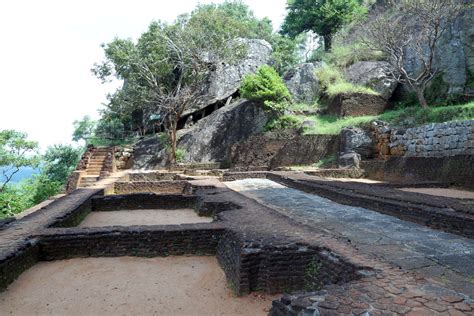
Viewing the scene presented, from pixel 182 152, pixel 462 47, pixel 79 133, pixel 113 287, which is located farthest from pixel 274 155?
pixel 79 133

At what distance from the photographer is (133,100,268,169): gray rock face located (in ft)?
80.8

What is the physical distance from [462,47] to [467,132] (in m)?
8.39

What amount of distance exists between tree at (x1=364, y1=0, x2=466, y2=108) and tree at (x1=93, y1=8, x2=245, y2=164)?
9.29 meters

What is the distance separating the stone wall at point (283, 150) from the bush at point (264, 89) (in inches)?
145

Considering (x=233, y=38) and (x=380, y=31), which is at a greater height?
(x=233, y=38)

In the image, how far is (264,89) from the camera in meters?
23.2

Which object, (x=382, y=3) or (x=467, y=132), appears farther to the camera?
(x=382, y=3)

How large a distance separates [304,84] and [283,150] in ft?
25.1

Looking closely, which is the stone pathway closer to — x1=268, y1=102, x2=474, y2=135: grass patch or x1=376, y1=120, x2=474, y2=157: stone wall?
x1=376, y1=120, x2=474, y2=157: stone wall

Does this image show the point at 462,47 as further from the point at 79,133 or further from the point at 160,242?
the point at 79,133

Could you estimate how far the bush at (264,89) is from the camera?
76.0 feet

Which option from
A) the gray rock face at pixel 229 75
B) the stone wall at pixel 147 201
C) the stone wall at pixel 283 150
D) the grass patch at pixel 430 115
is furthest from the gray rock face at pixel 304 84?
the stone wall at pixel 147 201

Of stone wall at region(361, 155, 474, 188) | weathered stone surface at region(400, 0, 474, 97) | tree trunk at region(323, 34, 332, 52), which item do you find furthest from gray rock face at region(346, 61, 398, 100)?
stone wall at region(361, 155, 474, 188)

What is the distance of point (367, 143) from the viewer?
1733 cm
